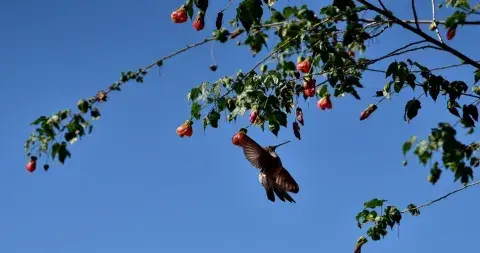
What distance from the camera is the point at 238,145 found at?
440 centimetres

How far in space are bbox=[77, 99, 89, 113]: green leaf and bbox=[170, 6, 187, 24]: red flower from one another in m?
0.92

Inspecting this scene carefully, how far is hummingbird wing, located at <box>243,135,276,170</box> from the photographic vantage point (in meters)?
4.06

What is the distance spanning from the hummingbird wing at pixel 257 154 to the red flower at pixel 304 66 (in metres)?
0.67

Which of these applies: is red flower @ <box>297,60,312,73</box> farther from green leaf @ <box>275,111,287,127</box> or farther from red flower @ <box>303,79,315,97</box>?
green leaf @ <box>275,111,287,127</box>

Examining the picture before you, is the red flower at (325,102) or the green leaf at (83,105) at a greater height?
the red flower at (325,102)

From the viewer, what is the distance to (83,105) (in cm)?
407

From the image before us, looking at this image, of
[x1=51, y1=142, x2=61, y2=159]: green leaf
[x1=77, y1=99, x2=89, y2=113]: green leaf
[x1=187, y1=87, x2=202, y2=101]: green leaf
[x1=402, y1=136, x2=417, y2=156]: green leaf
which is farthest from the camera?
[x1=187, y1=87, x2=202, y2=101]: green leaf

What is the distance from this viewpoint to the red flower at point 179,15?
15.0 ft

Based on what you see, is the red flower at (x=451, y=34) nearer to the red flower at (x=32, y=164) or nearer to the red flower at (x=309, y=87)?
the red flower at (x=309, y=87)

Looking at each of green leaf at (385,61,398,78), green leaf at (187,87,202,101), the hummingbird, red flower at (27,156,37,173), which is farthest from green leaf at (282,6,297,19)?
red flower at (27,156,37,173)

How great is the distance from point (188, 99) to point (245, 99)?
1.51 feet

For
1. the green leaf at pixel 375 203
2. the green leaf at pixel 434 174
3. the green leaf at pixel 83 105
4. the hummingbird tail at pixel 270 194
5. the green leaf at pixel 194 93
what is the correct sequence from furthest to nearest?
the green leaf at pixel 375 203
the green leaf at pixel 194 93
the hummingbird tail at pixel 270 194
the green leaf at pixel 83 105
the green leaf at pixel 434 174

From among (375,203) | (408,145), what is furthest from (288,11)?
(375,203)

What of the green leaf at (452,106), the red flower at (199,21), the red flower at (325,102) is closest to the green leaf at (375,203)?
the red flower at (325,102)
